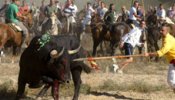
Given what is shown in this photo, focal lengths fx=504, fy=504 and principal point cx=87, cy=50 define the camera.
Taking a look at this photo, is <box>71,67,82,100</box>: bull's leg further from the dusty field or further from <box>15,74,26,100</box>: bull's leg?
<box>15,74,26,100</box>: bull's leg

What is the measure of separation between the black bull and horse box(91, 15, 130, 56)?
9509mm

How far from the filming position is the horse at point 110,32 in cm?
2111

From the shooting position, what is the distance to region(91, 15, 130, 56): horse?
69.3 ft

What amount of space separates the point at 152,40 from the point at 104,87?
9250 mm

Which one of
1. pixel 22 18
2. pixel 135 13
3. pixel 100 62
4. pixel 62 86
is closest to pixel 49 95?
pixel 62 86

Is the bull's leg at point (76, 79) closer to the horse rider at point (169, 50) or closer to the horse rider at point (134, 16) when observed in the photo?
the horse rider at point (169, 50)

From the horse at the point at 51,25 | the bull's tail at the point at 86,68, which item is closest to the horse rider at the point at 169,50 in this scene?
the bull's tail at the point at 86,68

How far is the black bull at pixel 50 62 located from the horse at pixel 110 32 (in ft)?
31.2

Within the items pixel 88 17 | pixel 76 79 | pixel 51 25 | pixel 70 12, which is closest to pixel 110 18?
pixel 51 25

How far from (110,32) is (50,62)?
11.6m

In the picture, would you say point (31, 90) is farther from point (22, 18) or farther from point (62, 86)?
point (22, 18)

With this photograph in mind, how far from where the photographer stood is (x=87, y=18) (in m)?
25.5

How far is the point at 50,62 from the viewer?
10.4 m

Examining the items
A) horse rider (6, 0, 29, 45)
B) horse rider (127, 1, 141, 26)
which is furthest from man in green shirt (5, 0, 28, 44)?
horse rider (127, 1, 141, 26)
